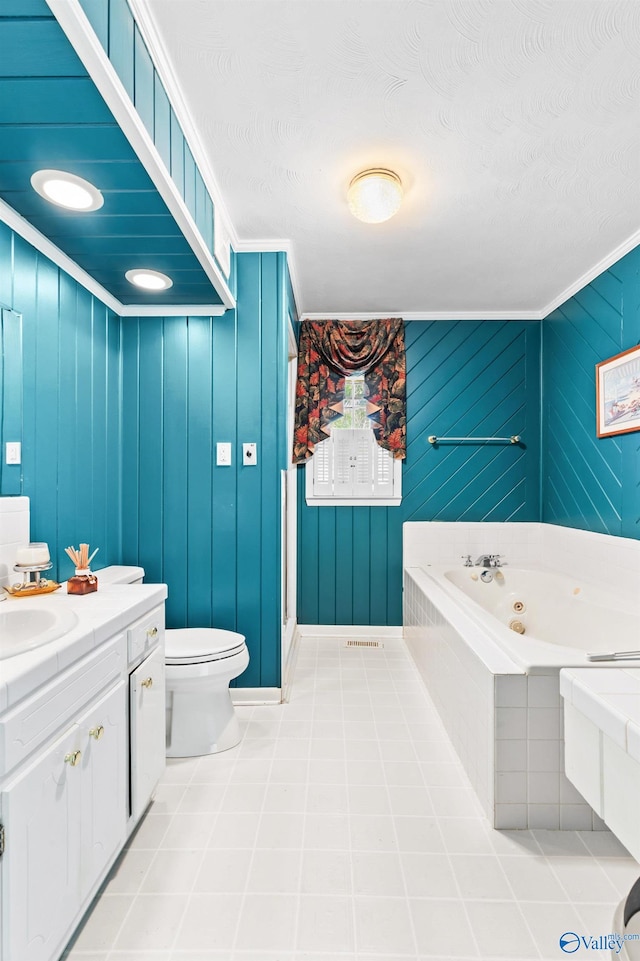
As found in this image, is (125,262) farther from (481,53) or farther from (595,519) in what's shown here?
(595,519)

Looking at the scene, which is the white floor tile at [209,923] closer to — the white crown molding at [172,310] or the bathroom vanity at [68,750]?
the bathroom vanity at [68,750]

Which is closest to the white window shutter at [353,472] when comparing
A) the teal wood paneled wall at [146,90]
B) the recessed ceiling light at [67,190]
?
the teal wood paneled wall at [146,90]

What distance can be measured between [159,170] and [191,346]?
1233 mm

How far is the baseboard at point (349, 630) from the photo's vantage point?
12.4 feet

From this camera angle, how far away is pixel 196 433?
2666 mm

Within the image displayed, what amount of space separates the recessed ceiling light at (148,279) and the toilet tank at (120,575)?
136 cm

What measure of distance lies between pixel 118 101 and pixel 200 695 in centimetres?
208

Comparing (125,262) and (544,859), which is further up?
(125,262)

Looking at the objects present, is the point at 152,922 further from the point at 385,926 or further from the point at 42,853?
the point at 385,926

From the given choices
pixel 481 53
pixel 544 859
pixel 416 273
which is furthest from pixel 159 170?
pixel 544 859

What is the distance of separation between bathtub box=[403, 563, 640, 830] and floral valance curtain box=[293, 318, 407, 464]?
134 cm

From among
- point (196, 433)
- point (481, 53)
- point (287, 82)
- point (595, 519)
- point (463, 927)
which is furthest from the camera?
point (595, 519)

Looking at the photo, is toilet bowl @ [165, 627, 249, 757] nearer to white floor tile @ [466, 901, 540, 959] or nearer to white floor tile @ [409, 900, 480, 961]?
white floor tile @ [409, 900, 480, 961]

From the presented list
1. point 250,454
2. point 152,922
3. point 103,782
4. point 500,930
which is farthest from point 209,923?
point 250,454
